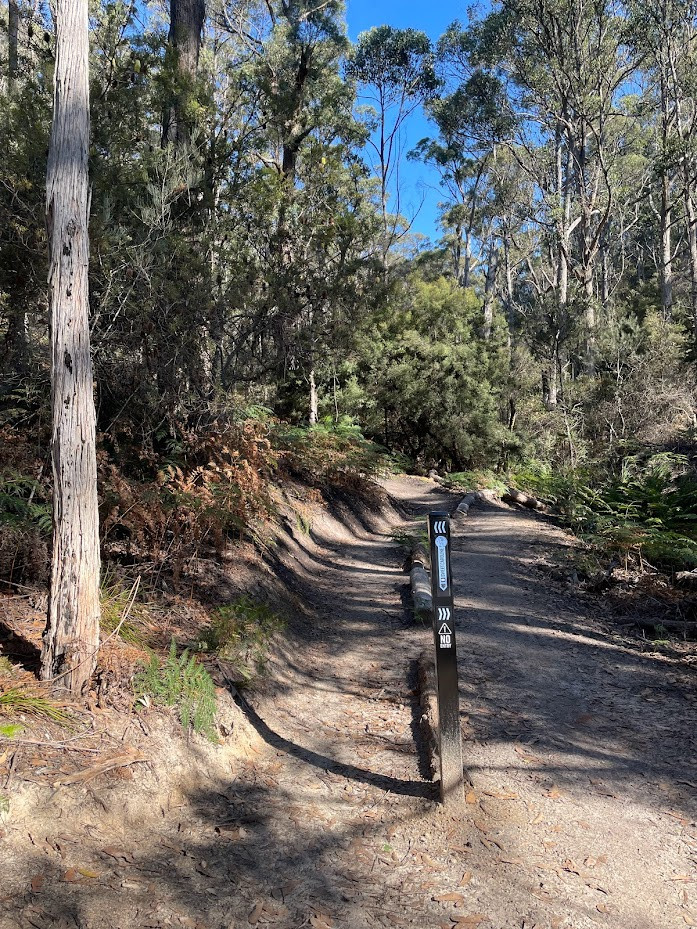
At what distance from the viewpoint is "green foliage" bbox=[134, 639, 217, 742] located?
12.9 ft

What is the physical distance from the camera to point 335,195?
A: 10.5 metres

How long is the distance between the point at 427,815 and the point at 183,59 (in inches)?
390

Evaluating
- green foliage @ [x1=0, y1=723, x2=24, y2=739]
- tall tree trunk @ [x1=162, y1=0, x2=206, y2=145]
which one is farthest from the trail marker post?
tall tree trunk @ [x1=162, y1=0, x2=206, y2=145]

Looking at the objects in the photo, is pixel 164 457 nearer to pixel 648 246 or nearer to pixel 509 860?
pixel 509 860

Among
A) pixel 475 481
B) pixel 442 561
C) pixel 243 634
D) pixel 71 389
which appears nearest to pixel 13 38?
pixel 71 389

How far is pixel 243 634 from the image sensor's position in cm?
515

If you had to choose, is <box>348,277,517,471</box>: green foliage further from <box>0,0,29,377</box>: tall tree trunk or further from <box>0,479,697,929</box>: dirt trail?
<box>0,479,697,929</box>: dirt trail

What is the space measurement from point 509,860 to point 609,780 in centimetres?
105

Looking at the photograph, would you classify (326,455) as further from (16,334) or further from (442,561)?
(442,561)

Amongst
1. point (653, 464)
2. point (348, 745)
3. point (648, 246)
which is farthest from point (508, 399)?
point (648, 246)

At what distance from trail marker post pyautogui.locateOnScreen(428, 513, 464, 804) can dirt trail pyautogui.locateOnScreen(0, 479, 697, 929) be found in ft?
0.63

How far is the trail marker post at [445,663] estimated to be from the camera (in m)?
3.59

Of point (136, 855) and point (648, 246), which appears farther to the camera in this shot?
point (648, 246)

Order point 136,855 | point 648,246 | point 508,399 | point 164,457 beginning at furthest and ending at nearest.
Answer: point 648,246 < point 508,399 < point 164,457 < point 136,855
